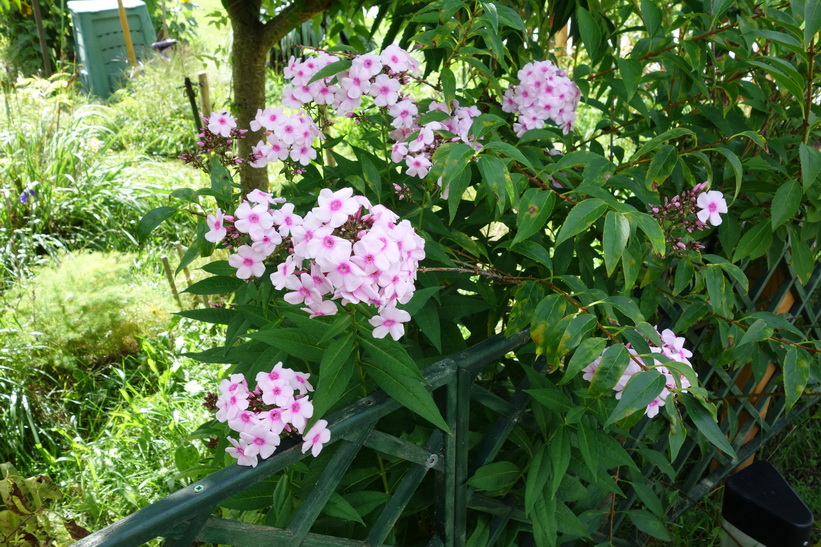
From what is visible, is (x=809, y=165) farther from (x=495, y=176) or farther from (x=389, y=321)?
(x=389, y=321)

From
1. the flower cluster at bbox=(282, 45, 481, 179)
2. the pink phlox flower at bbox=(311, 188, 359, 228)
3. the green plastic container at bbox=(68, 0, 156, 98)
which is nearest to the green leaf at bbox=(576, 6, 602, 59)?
the flower cluster at bbox=(282, 45, 481, 179)

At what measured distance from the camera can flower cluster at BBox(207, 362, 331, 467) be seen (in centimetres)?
98

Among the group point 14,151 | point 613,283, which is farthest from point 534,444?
point 14,151

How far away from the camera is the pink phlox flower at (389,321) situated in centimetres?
99

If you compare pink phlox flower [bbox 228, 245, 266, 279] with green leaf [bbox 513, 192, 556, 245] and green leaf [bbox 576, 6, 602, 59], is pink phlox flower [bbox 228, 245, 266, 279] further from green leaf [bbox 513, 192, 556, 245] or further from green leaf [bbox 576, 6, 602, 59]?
green leaf [bbox 576, 6, 602, 59]

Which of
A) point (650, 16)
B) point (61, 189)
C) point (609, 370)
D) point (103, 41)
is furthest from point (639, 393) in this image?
point (103, 41)

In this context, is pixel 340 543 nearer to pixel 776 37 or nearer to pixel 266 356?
pixel 266 356

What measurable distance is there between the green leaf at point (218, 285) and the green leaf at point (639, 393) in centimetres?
72

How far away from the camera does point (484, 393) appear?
1.35 meters

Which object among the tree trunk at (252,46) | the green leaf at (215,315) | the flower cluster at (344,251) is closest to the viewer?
the flower cluster at (344,251)

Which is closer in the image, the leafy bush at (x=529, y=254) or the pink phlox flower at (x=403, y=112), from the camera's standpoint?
the leafy bush at (x=529, y=254)

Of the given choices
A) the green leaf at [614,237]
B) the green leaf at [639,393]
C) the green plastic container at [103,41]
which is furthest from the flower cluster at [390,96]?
the green plastic container at [103,41]

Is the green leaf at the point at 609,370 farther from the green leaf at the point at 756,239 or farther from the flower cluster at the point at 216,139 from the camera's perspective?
the flower cluster at the point at 216,139

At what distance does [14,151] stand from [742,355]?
14.1 ft
